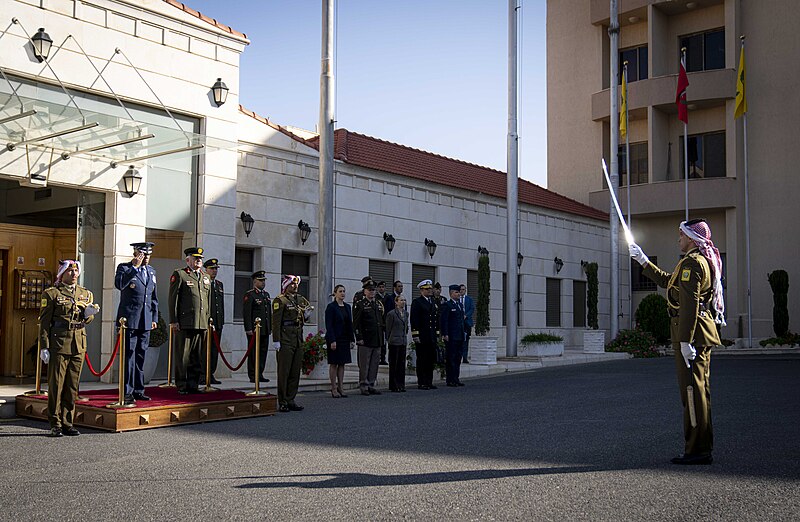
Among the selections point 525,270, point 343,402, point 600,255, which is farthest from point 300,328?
point 600,255

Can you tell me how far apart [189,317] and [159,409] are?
6.96 ft

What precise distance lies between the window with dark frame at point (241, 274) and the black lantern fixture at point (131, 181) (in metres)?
3.44

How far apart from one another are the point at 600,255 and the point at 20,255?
911 inches

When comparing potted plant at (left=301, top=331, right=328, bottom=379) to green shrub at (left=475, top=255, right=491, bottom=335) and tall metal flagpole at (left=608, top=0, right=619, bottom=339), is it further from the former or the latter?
tall metal flagpole at (left=608, top=0, right=619, bottom=339)

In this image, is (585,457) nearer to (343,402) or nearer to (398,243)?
(343,402)

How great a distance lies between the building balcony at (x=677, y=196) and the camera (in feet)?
108

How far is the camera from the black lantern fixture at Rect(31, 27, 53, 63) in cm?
1381

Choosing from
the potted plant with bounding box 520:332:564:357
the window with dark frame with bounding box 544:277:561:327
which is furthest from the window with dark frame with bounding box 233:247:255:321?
the window with dark frame with bounding box 544:277:561:327

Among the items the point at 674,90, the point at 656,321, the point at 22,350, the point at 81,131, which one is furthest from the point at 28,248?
the point at 674,90

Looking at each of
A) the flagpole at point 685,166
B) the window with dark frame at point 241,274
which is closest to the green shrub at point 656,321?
the flagpole at point 685,166

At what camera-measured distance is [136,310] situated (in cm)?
1126

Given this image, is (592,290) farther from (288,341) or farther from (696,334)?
(696,334)

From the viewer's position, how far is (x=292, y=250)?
19547 millimetres

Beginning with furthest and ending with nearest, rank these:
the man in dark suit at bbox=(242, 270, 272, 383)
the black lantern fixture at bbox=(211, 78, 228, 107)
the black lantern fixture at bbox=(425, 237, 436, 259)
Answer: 1. the black lantern fixture at bbox=(425, 237, 436, 259)
2. the black lantern fixture at bbox=(211, 78, 228, 107)
3. the man in dark suit at bbox=(242, 270, 272, 383)
